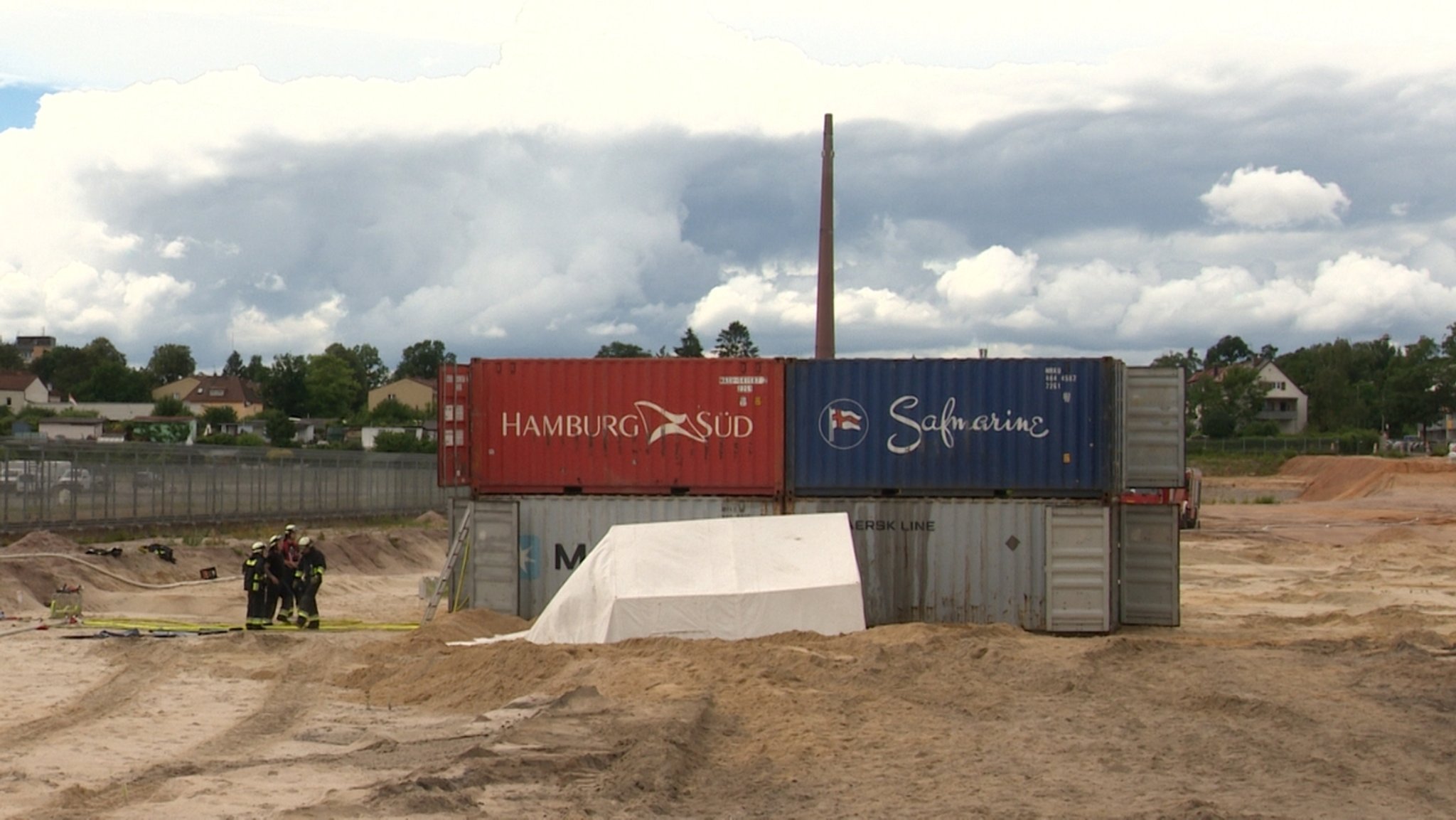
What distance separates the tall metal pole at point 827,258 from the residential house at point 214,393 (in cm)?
9733

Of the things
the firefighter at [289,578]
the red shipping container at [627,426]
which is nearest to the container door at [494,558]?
the red shipping container at [627,426]

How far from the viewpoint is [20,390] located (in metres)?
125

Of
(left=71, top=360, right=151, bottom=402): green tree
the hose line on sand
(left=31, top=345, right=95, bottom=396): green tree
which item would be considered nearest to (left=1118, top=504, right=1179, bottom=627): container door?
the hose line on sand

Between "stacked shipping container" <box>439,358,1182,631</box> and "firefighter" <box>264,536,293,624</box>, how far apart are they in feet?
9.08

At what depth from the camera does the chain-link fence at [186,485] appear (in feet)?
99.4

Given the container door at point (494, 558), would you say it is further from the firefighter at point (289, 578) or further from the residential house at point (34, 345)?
the residential house at point (34, 345)

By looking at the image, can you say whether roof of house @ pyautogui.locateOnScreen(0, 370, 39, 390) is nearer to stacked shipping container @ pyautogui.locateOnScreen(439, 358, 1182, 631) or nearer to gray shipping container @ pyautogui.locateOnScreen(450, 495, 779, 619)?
gray shipping container @ pyautogui.locateOnScreen(450, 495, 779, 619)

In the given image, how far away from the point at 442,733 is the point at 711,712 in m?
2.41

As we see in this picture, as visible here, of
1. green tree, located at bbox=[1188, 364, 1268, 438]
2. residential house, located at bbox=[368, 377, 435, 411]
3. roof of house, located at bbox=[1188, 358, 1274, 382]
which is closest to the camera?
green tree, located at bbox=[1188, 364, 1268, 438]

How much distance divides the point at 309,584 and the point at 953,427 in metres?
9.91

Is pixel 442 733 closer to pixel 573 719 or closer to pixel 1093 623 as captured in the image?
pixel 573 719

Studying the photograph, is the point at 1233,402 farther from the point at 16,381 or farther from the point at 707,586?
the point at 707,586

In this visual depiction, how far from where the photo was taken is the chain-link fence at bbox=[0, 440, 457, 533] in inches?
1193

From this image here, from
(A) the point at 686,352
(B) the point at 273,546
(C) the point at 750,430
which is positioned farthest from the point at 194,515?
(A) the point at 686,352
